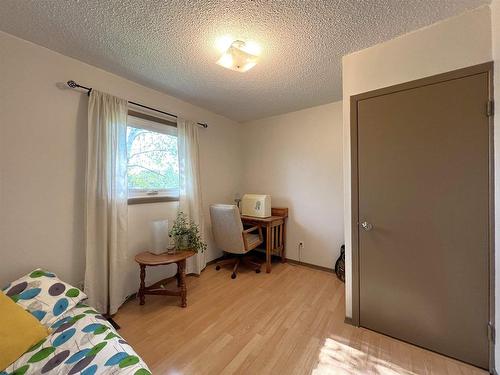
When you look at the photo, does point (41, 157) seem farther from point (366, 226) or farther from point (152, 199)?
point (366, 226)

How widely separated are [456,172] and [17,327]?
2.82 metres

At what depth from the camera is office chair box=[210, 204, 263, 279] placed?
2.67 m

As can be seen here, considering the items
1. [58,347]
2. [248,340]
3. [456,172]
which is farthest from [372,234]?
[58,347]

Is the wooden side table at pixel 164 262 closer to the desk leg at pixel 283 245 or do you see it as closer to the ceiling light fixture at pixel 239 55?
the desk leg at pixel 283 245

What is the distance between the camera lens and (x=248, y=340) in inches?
64.7

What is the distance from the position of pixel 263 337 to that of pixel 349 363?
2.03 feet

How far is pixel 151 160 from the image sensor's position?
2475 mm

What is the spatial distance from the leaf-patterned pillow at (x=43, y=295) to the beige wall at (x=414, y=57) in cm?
218

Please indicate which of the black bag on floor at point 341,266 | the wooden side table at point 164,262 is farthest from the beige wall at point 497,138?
the wooden side table at point 164,262

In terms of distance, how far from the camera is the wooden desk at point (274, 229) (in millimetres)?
2912

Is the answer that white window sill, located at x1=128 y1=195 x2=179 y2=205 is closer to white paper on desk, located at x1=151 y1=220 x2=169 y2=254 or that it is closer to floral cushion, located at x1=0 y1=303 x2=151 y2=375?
white paper on desk, located at x1=151 y1=220 x2=169 y2=254

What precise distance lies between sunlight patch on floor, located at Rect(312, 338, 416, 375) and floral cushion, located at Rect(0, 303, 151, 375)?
3.71 feet

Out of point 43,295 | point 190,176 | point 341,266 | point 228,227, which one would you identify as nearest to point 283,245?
point 341,266

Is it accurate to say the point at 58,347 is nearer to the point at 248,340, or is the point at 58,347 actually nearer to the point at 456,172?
the point at 248,340
